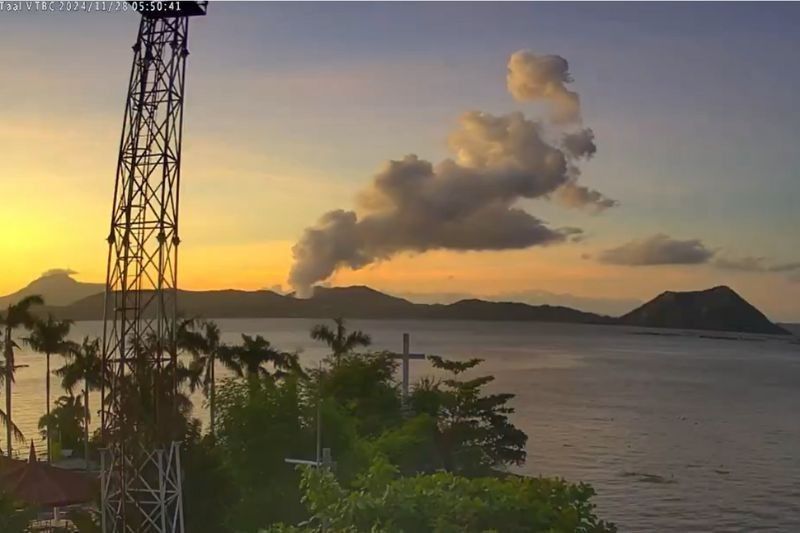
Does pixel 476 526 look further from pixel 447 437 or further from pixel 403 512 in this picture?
pixel 447 437

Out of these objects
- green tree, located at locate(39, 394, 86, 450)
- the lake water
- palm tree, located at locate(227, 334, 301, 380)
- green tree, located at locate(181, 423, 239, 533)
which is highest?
palm tree, located at locate(227, 334, 301, 380)

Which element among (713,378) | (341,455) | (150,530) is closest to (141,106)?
(150,530)

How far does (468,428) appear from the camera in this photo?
113 ft

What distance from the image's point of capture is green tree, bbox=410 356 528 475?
33.0 meters

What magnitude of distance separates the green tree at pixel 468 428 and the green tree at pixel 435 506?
65.7 feet

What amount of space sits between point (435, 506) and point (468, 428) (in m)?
23.3

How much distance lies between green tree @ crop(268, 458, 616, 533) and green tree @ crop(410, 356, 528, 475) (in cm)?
2004

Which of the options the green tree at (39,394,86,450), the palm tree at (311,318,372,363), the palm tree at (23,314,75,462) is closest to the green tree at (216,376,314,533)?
the palm tree at (23,314,75,462)

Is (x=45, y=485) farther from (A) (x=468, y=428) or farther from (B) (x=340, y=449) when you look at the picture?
(A) (x=468, y=428)

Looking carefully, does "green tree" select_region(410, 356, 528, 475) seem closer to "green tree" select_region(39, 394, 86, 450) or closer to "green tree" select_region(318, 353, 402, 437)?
"green tree" select_region(318, 353, 402, 437)

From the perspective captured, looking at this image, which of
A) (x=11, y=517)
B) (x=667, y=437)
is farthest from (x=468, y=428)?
(x=667, y=437)

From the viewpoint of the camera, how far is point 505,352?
18288 centimetres

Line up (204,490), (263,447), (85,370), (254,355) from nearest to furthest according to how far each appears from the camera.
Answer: (204,490) < (263,447) < (85,370) < (254,355)

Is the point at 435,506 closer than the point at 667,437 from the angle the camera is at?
Yes
